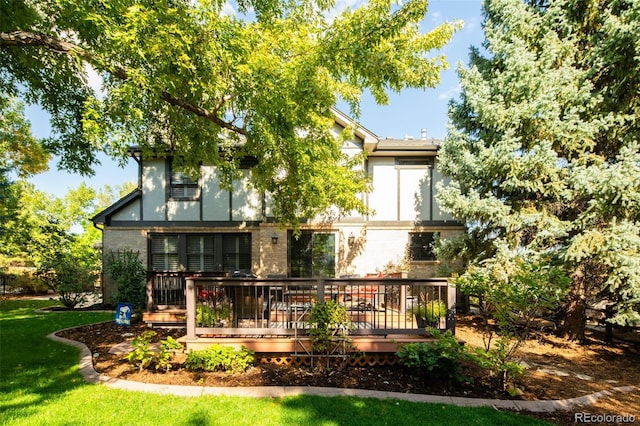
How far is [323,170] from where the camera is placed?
6.91 m

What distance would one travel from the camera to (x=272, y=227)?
12.0m

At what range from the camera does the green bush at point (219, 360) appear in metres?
5.06

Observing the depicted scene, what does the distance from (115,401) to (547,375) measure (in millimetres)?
7302

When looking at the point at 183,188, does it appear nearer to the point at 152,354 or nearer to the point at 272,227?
the point at 272,227

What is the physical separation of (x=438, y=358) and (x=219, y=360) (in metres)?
3.68

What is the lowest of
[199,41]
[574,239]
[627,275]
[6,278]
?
[6,278]

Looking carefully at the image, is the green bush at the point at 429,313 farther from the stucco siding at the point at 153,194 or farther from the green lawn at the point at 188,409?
the stucco siding at the point at 153,194

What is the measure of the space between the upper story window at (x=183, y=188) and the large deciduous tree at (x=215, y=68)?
4570mm

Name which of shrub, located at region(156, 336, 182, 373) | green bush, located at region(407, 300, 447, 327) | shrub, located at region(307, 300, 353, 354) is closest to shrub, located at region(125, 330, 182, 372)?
shrub, located at region(156, 336, 182, 373)

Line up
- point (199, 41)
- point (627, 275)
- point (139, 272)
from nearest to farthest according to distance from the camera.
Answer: point (199, 41), point (627, 275), point (139, 272)

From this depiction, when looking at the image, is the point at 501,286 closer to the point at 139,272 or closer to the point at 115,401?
the point at 115,401

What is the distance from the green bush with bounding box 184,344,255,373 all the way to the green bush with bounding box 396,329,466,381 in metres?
2.73

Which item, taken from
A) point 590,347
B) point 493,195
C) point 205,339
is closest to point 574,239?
point 493,195

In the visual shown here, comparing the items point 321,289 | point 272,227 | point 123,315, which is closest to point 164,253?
point 123,315
